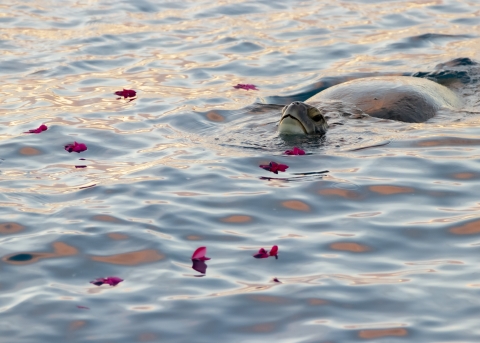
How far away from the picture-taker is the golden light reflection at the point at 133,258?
4898 millimetres

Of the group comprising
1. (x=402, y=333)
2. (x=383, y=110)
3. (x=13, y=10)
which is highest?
(x=13, y=10)

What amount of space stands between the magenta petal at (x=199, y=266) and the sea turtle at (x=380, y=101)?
283 centimetres

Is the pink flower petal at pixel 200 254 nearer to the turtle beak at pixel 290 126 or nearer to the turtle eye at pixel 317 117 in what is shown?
the turtle beak at pixel 290 126

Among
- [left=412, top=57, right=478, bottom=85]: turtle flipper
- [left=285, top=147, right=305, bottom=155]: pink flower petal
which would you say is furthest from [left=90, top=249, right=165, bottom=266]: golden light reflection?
[left=412, top=57, right=478, bottom=85]: turtle flipper

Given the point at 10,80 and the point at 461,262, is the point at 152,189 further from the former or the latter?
the point at 10,80

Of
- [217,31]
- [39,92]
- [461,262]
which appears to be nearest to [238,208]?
[461,262]

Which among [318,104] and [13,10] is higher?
[13,10]

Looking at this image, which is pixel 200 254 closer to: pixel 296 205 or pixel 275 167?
pixel 296 205

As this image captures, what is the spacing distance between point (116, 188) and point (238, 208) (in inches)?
40.0

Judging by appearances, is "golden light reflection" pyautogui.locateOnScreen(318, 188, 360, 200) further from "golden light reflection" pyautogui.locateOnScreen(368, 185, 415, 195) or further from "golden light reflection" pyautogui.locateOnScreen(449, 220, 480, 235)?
"golden light reflection" pyautogui.locateOnScreen(449, 220, 480, 235)

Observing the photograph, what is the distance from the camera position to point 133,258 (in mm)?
4949

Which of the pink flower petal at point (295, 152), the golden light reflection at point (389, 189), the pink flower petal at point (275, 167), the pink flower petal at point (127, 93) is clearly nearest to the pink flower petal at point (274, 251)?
the golden light reflection at point (389, 189)

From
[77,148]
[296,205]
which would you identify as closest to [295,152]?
[296,205]

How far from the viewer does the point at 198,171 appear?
6555mm
